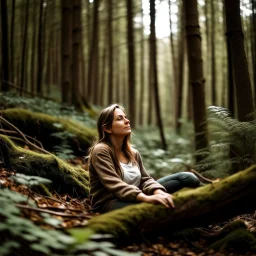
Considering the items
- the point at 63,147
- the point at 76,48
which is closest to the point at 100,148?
the point at 63,147

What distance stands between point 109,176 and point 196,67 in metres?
3.81

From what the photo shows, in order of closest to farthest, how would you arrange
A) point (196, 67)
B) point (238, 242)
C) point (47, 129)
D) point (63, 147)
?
point (238, 242), point (196, 67), point (63, 147), point (47, 129)

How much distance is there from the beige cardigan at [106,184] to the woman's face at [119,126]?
0.26m

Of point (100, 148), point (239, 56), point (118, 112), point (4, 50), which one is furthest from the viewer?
point (4, 50)

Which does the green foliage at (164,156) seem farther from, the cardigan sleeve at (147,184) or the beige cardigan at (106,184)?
the beige cardigan at (106,184)

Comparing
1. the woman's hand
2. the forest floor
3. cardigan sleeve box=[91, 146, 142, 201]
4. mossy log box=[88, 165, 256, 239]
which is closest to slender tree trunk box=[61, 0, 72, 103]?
the forest floor

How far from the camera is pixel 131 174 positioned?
14.2ft

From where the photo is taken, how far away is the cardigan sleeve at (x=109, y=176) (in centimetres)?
381

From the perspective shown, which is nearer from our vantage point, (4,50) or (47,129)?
(47,129)

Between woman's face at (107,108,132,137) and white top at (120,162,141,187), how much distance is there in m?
0.40

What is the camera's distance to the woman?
3.84m

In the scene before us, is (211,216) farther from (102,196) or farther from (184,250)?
(102,196)

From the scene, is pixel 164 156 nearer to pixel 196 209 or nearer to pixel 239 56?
pixel 239 56

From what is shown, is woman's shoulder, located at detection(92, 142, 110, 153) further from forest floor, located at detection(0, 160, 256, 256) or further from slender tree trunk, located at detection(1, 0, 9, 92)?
slender tree trunk, located at detection(1, 0, 9, 92)
